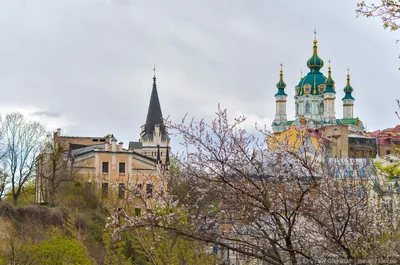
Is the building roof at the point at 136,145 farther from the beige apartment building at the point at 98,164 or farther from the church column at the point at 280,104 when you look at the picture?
the church column at the point at 280,104

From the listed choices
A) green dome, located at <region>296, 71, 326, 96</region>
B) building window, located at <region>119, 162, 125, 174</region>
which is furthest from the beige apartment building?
green dome, located at <region>296, 71, 326, 96</region>

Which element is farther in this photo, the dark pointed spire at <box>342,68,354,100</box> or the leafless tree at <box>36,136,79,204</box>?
the dark pointed spire at <box>342,68,354,100</box>

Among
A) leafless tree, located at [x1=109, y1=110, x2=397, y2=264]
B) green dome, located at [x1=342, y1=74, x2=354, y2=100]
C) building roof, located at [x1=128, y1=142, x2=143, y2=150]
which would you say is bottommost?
leafless tree, located at [x1=109, y1=110, x2=397, y2=264]

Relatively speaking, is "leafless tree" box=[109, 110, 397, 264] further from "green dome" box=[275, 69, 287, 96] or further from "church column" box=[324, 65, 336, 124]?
"green dome" box=[275, 69, 287, 96]

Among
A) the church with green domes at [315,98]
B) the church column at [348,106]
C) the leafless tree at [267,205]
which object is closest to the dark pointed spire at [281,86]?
the church with green domes at [315,98]

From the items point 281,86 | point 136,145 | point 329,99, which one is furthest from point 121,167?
point 281,86

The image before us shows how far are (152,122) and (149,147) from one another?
3.36 metres

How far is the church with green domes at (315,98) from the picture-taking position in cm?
10275

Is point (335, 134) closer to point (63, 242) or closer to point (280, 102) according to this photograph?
point (280, 102)

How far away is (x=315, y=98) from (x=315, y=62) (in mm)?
5821

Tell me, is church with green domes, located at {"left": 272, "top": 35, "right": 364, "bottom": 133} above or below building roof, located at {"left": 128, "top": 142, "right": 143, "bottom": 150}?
above

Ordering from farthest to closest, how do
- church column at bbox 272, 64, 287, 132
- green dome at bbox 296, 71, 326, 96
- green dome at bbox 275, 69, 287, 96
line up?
green dome at bbox 275, 69, 287, 96 → church column at bbox 272, 64, 287, 132 → green dome at bbox 296, 71, 326, 96

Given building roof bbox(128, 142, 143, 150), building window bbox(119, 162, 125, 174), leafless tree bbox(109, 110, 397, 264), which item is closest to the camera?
leafless tree bbox(109, 110, 397, 264)

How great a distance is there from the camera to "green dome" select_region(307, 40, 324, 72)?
10631cm
